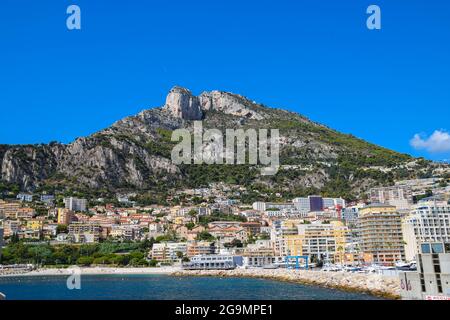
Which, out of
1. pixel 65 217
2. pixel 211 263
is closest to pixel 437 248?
pixel 211 263

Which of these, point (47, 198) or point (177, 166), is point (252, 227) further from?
point (47, 198)

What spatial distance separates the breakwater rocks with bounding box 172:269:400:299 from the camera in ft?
44.9

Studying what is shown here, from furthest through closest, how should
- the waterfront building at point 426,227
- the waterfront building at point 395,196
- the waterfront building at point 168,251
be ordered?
1. the waterfront building at point 395,196
2. the waterfront building at point 168,251
3. the waterfront building at point 426,227

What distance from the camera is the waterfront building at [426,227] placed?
26.2 metres

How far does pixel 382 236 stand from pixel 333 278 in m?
9.76

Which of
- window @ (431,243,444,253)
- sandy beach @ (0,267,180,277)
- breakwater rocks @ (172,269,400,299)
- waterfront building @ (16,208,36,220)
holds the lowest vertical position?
breakwater rocks @ (172,269,400,299)

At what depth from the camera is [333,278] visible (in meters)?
18.6

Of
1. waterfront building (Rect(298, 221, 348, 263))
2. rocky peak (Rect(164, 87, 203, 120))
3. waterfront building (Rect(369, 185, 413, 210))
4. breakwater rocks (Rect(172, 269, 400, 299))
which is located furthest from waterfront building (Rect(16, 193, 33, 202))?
waterfront building (Rect(369, 185, 413, 210))

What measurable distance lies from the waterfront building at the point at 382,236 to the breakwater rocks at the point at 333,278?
599 centimetres

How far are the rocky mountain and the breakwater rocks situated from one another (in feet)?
90.6

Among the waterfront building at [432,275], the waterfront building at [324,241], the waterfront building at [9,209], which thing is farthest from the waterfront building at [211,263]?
the waterfront building at [432,275]

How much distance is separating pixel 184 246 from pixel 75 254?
7.98m

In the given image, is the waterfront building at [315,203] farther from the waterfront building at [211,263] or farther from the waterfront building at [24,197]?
the waterfront building at [24,197]

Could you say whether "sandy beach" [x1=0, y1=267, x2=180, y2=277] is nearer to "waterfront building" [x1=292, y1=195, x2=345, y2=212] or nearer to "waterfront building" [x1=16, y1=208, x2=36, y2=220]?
"waterfront building" [x1=16, y1=208, x2=36, y2=220]
